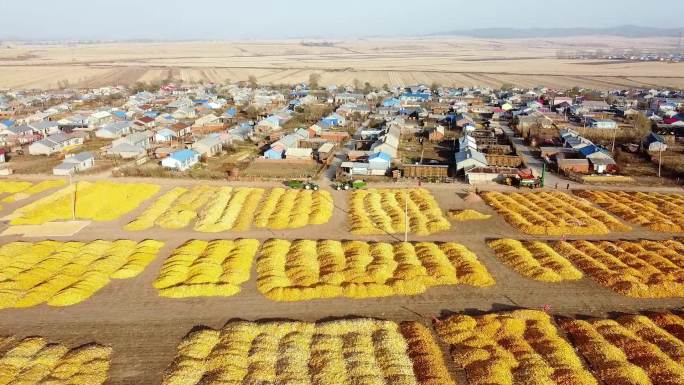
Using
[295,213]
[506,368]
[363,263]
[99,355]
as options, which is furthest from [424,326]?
[295,213]

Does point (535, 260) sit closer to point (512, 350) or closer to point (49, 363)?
point (512, 350)

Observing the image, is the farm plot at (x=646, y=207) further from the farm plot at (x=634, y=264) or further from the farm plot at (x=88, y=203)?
the farm plot at (x=88, y=203)

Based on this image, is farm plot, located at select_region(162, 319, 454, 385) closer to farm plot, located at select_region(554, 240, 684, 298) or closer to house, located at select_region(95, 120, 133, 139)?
farm plot, located at select_region(554, 240, 684, 298)

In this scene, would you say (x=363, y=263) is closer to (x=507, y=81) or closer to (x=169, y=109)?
(x=169, y=109)

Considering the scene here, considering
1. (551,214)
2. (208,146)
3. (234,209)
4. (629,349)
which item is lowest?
(629,349)

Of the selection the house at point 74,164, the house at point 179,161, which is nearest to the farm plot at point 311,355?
the house at point 179,161

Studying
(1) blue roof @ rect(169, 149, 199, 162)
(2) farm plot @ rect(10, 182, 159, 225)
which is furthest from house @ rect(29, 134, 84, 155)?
(1) blue roof @ rect(169, 149, 199, 162)

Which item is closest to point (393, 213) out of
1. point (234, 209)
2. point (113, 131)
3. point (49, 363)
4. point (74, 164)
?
point (234, 209)
